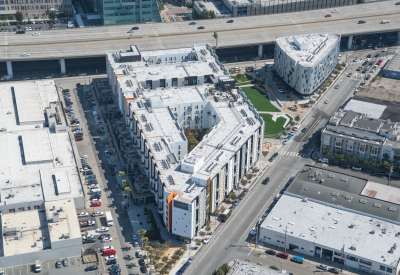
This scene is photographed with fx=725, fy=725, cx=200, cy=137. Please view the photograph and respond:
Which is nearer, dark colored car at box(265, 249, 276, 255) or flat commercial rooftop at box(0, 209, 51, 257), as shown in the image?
flat commercial rooftop at box(0, 209, 51, 257)

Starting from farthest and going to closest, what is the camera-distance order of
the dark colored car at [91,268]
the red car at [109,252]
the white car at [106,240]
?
the white car at [106,240], the red car at [109,252], the dark colored car at [91,268]

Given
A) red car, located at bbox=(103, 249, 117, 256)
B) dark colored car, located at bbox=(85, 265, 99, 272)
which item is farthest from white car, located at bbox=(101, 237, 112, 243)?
dark colored car, located at bbox=(85, 265, 99, 272)

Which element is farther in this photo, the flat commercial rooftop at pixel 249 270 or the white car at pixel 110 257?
the white car at pixel 110 257

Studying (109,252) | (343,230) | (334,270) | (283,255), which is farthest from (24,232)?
(343,230)

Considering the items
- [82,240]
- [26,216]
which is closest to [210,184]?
[82,240]

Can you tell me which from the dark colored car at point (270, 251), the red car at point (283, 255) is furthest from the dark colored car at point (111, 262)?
the red car at point (283, 255)

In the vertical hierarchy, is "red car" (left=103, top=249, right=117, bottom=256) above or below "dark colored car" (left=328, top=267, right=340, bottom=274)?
above

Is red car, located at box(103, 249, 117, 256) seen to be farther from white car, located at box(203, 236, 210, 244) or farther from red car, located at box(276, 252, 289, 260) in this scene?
red car, located at box(276, 252, 289, 260)

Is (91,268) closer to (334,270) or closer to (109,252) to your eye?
(109,252)

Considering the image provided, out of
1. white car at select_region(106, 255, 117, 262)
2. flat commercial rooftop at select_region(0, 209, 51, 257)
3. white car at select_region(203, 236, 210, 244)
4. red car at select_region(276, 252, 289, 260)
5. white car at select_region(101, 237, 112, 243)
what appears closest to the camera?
flat commercial rooftop at select_region(0, 209, 51, 257)

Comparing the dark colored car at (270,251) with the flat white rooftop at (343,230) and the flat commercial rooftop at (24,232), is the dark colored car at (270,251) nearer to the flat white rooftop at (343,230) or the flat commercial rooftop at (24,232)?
the flat white rooftop at (343,230)
